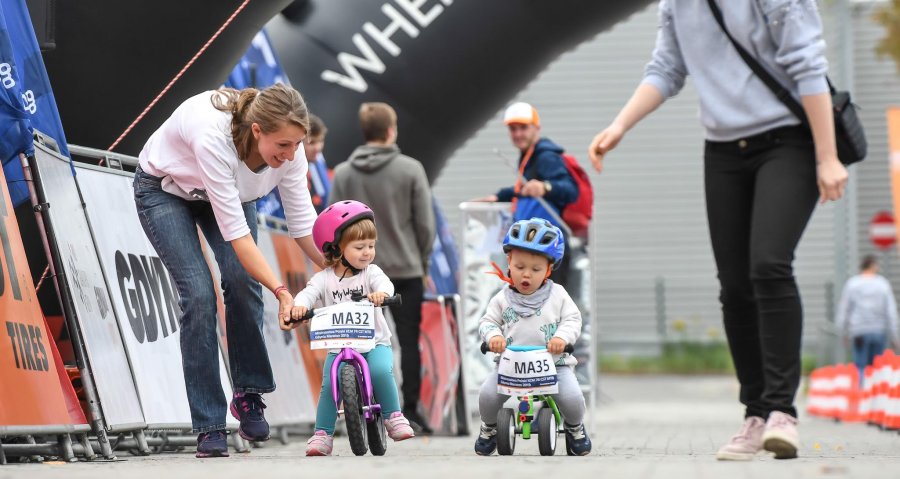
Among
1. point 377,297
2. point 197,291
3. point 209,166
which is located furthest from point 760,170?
point 197,291

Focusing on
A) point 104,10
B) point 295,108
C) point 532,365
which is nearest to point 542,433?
point 532,365

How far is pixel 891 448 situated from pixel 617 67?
22.0 meters

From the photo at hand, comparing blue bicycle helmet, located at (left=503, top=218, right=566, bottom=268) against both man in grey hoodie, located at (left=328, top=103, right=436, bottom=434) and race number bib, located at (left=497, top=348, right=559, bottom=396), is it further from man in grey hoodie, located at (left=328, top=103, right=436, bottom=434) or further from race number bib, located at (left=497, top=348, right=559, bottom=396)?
man in grey hoodie, located at (left=328, top=103, right=436, bottom=434)

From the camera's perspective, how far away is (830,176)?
5676mm

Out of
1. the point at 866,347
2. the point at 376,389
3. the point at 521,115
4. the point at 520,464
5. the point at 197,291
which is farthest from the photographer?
the point at 866,347

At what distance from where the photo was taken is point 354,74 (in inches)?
427

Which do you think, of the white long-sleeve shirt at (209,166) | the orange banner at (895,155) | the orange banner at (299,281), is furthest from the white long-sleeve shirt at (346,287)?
the orange banner at (895,155)

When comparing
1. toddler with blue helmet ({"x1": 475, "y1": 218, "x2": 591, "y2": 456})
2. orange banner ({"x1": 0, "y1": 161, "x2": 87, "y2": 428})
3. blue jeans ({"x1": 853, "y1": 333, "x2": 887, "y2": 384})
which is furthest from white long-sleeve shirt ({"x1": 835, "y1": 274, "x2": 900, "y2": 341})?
orange banner ({"x1": 0, "y1": 161, "x2": 87, "y2": 428})

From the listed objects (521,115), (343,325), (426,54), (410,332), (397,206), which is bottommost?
(410,332)

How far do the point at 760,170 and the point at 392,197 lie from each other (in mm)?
Answer: 4768

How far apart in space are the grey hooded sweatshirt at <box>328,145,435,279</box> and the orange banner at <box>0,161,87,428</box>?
4066 millimetres

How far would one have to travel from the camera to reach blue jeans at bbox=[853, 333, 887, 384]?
19.3 meters

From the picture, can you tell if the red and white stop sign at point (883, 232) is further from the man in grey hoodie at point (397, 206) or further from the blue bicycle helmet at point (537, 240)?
the blue bicycle helmet at point (537, 240)

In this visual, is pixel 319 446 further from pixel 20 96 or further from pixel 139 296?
pixel 20 96
